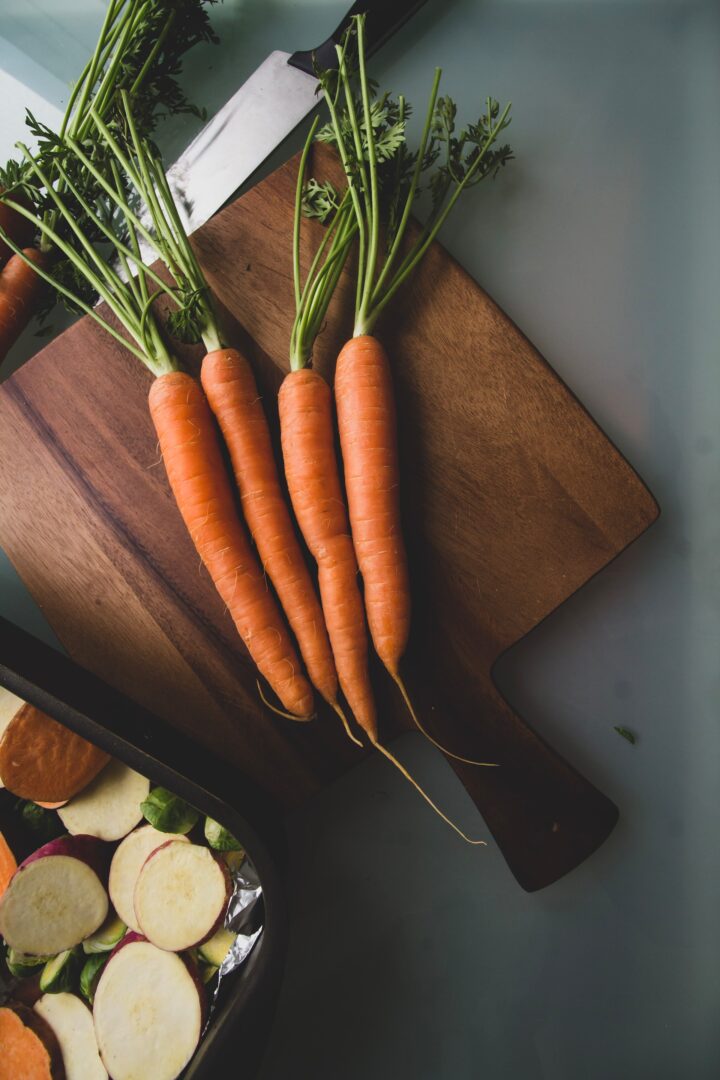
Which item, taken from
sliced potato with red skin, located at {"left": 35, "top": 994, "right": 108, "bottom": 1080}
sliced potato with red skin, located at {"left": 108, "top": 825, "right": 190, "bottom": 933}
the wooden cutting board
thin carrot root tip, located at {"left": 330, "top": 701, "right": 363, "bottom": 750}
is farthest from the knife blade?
sliced potato with red skin, located at {"left": 35, "top": 994, "right": 108, "bottom": 1080}

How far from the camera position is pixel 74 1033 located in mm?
1423

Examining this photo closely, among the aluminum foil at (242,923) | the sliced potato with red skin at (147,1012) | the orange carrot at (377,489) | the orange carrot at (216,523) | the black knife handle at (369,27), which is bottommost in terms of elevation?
the sliced potato with red skin at (147,1012)

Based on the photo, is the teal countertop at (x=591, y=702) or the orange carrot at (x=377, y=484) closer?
the orange carrot at (x=377, y=484)

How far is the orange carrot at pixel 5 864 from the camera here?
4.82 feet

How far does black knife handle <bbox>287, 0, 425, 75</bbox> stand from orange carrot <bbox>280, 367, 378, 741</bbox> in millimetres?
787

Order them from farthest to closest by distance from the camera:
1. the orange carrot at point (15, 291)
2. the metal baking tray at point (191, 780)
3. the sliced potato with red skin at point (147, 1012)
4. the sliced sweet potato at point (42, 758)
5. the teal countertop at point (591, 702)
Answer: the orange carrot at point (15, 291) → the teal countertop at point (591, 702) → the sliced sweet potato at point (42, 758) → the sliced potato with red skin at point (147, 1012) → the metal baking tray at point (191, 780)

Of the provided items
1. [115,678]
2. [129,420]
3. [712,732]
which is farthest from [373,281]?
[712,732]

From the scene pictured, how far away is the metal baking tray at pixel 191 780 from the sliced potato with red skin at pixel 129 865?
0.25m

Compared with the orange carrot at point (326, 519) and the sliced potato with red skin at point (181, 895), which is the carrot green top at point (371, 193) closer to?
the orange carrot at point (326, 519)

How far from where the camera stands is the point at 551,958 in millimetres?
1566

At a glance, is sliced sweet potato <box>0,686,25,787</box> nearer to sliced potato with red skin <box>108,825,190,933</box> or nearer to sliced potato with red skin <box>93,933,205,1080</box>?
sliced potato with red skin <box>108,825,190,933</box>

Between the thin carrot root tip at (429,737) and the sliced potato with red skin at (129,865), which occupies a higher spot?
the thin carrot root tip at (429,737)

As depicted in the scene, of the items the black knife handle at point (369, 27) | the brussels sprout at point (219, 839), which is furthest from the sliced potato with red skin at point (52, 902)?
the black knife handle at point (369, 27)

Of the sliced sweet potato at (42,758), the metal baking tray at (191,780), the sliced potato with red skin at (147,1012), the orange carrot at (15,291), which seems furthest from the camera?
the orange carrot at (15,291)
